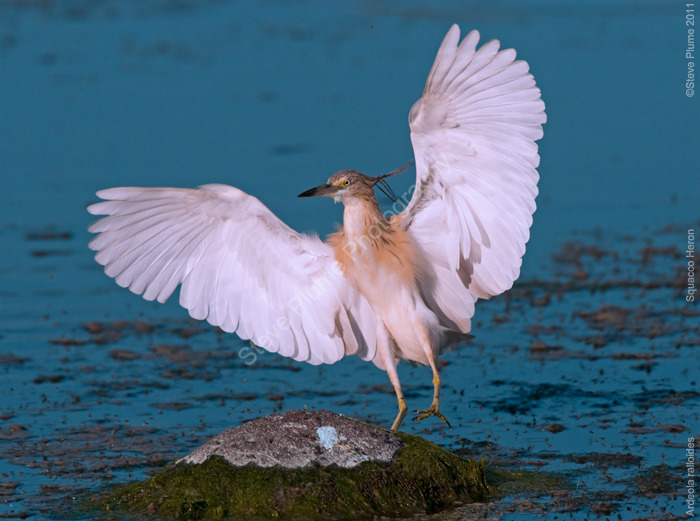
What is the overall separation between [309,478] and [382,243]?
5.28 ft

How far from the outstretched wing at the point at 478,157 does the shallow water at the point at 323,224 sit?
166 centimetres

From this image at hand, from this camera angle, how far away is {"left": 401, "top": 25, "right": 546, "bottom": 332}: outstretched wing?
22.3ft

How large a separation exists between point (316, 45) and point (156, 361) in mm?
10937

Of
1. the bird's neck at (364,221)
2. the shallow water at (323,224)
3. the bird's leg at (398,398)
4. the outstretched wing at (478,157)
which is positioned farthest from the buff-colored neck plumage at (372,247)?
the shallow water at (323,224)

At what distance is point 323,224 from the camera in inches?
494

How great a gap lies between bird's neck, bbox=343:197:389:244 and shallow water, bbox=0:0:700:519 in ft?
6.09

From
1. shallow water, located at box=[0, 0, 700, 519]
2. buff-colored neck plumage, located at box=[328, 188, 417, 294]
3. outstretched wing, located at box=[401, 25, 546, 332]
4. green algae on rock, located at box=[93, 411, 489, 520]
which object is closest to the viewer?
outstretched wing, located at box=[401, 25, 546, 332]

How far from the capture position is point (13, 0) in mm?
22625

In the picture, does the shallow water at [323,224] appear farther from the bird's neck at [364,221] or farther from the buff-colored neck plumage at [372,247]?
the bird's neck at [364,221]

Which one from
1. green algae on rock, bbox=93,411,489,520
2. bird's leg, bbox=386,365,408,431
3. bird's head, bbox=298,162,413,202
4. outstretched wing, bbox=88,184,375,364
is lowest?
green algae on rock, bbox=93,411,489,520

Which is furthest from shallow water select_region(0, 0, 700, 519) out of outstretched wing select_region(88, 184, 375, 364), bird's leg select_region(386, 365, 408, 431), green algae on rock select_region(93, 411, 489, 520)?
outstretched wing select_region(88, 184, 375, 364)

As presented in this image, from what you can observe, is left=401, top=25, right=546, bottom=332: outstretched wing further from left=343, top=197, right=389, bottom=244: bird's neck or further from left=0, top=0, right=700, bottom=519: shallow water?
left=0, top=0, right=700, bottom=519: shallow water

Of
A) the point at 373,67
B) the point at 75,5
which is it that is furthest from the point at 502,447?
the point at 75,5

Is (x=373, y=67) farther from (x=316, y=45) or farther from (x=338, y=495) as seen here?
(x=338, y=495)
